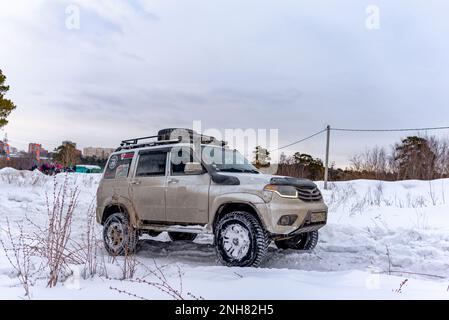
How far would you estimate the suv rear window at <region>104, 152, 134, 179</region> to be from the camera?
751 cm

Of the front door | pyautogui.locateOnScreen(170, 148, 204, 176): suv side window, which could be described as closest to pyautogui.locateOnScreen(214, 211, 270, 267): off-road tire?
the front door

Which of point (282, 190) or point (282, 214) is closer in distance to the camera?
point (282, 214)

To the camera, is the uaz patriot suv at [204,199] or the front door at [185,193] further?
the front door at [185,193]

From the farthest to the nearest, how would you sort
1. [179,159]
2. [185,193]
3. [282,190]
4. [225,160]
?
1. [225,160]
2. [179,159]
3. [185,193]
4. [282,190]

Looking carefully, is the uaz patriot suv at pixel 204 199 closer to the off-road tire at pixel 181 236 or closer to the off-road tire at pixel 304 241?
the off-road tire at pixel 304 241

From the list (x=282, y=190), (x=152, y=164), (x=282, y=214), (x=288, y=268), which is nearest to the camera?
(x=282, y=214)

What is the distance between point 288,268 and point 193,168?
2200 millimetres

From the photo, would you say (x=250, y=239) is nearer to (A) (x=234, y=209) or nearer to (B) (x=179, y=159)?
(A) (x=234, y=209)

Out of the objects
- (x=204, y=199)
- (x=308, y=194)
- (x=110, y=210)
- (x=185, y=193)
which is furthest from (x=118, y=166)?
(x=308, y=194)

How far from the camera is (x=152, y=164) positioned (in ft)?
23.2

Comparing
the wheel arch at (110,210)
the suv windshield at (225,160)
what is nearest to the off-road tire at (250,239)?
the suv windshield at (225,160)

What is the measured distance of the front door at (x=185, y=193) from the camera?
242 inches

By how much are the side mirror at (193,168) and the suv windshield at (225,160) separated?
0.53ft
